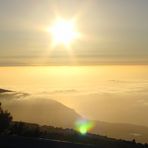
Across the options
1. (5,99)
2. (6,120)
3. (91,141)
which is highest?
(5,99)

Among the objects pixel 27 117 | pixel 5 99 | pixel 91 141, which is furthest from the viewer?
pixel 27 117

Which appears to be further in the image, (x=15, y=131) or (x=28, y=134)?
(x=15, y=131)

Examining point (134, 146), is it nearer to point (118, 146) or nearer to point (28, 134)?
point (118, 146)

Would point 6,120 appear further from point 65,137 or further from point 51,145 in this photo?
point 51,145

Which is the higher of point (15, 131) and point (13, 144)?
point (15, 131)

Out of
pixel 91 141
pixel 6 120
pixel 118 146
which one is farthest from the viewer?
pixel 6 120

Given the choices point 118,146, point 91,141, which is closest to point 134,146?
point 118,146

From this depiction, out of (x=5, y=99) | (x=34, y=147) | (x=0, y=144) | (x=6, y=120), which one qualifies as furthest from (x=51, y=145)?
(x=5, y=99)

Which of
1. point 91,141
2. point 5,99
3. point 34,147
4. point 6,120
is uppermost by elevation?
point 5,99

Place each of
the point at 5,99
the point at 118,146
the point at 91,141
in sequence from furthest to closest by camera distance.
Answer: the point at 5,99
the point at 91,141
the point at 118,146
